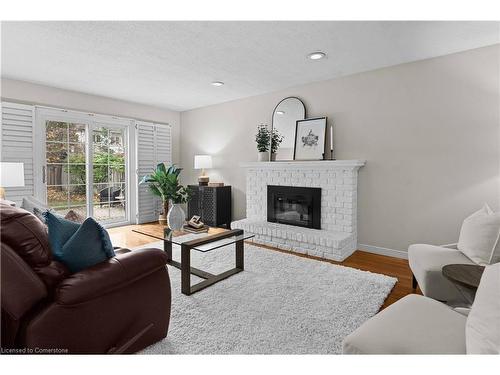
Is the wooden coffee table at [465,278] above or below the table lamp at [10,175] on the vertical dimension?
below

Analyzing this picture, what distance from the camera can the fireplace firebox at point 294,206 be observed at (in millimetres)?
4008

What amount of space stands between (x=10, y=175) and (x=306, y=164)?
3634 mm

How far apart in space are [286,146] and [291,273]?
213cm

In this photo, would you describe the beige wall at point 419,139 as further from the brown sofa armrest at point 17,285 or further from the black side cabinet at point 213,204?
the brown sofa armrest at point 17,285

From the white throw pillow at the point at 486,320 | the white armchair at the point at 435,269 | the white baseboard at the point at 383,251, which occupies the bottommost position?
the white baseboard at the point at 383,251

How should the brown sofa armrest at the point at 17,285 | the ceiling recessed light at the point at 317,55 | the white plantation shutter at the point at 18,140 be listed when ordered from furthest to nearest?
the white plantation shutter at the point at 18,140 < the ceiling recessed light at the point at 317,55 < the brown sofa armrest at the point at 17,285

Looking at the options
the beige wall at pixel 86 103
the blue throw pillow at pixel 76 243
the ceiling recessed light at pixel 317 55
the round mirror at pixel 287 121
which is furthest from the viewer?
the round mirror at pixel 287 121

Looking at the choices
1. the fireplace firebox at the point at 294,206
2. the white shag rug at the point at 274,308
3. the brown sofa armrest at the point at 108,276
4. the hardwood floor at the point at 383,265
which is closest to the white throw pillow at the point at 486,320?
the white shag rug at the point at 274,308

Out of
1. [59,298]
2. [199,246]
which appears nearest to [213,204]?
[199,246]

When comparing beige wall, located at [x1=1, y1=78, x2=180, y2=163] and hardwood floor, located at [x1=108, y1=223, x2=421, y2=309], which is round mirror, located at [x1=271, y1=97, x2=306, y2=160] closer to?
hardwood floor, located at [x1=108, y1=223, x2=421, y2=309]

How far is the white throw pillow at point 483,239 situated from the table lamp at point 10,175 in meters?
4.54

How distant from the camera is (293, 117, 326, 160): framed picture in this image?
13.1ft

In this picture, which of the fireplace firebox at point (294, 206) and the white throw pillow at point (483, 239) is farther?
the fireplace firebox at point (294, 206)
